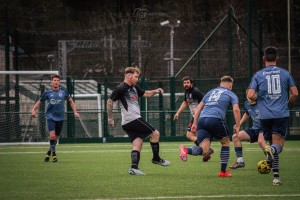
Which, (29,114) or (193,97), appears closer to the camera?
(193,97)

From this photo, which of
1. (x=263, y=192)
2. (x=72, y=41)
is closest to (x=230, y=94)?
(x=263, y=192)

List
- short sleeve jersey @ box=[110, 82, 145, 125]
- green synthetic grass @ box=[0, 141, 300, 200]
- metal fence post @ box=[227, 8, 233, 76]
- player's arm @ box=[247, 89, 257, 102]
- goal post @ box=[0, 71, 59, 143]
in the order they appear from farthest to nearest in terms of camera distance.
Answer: metal fence post @ box=[227, 8, 233, 76] < goal post @ box=[0, 71, 59, 143] < short sleeve jersey @ box=[110, 82, 145, 125] < player's arm @ box=[247, 89, 257, 102] < green synthetic grass @ box=[0, 141, 300, 200]

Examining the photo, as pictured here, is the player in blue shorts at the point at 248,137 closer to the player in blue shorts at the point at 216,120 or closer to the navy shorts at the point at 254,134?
the navy shorts at the point at 254,134

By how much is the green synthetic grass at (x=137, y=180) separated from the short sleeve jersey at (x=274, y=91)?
1.14m

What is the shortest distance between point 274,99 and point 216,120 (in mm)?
1892

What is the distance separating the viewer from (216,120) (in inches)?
520

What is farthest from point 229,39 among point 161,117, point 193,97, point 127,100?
point 127,100

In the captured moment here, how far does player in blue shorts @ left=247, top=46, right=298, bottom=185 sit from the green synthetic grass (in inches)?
28.0

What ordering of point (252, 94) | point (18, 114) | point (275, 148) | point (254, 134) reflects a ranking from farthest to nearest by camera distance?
point (18, 114)
point (254, 134)
point (252, 94)
point (275, 148)

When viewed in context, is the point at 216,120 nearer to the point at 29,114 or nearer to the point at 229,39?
the point at 29,114

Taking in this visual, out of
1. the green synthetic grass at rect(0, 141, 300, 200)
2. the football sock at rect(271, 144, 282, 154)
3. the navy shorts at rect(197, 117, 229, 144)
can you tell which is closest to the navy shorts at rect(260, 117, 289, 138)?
the football sock at rect(271, 144, 282, 154)

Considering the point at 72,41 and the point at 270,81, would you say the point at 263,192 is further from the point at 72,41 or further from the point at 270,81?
the point at 72,41

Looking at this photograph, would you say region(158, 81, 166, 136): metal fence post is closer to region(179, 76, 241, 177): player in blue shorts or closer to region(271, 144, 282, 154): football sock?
region(179, 76, 241, 177): player in blue shorts

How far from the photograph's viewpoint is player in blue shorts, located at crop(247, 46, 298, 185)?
11430 mm
